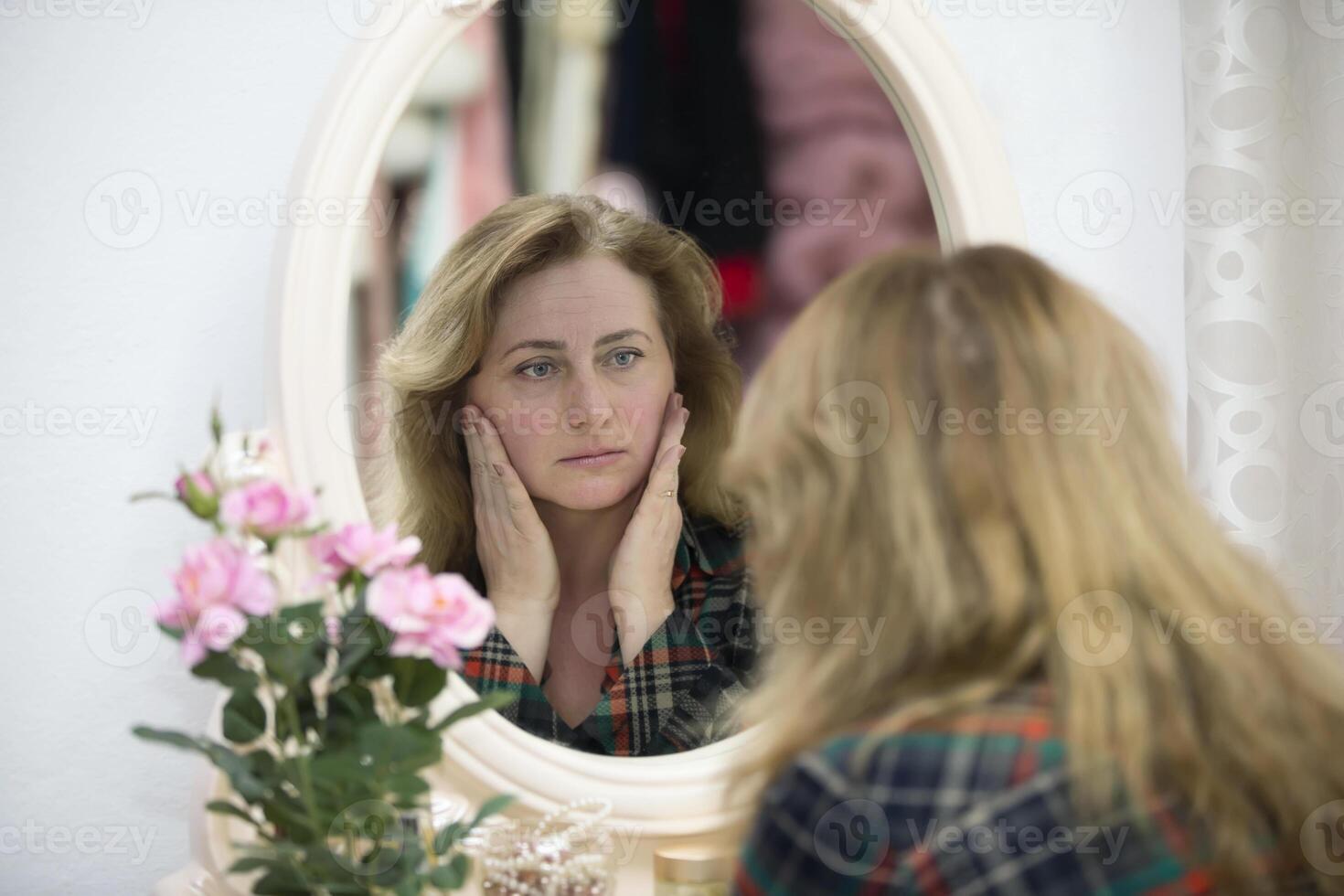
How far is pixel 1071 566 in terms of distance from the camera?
1.75 feet

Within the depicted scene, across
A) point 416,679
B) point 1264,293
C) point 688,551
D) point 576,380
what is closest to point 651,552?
point 688,551

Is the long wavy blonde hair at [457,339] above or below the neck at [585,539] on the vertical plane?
above

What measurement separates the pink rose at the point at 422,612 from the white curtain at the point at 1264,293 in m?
0.75

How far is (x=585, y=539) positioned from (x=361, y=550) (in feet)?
0.77

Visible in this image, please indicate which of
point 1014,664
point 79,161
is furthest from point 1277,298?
point 79,161

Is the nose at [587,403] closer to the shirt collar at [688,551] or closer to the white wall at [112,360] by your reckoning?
the shirt collar at [688,551]

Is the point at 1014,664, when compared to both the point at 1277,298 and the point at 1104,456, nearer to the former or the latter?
the point at 1104,456

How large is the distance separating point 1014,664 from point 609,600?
0.37 meters

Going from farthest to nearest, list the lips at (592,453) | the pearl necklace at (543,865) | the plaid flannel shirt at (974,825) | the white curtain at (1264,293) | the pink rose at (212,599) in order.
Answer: the white curtain at (1264,293) < the lips at (592,453) < the pearl necklace at (543,865) < the pink rose at (212,599) < the plaid flannel shirt at (974,825)

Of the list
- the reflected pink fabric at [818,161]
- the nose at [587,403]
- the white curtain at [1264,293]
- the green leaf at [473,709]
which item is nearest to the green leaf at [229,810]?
the green leaf at [473,709]

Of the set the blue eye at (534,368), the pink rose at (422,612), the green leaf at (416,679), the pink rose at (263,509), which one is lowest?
the green leaf at (416,679)

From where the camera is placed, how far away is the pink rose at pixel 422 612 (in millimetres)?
603

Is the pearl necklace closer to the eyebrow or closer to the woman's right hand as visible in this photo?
the woman's right hand

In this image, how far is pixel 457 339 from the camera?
0.81 metres
